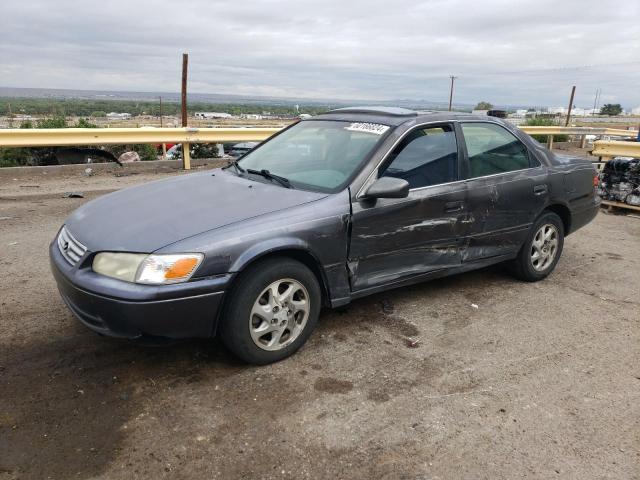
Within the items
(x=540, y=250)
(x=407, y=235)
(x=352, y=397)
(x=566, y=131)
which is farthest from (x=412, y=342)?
(x=566, y=131)

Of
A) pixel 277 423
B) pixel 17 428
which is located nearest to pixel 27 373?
pixel 17 428

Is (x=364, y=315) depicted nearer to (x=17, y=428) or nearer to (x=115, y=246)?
(x=115, y=246)

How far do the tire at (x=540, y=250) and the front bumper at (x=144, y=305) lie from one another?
3209 mm

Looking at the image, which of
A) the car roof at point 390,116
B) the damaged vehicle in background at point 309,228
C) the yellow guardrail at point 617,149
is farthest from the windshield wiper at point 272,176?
the yellow guardrail at point 617,149

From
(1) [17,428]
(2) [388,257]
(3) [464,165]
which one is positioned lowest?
(1) [17,428]

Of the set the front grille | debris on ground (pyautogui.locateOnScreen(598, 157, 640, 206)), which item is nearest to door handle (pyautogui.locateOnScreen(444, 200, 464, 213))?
the front grille

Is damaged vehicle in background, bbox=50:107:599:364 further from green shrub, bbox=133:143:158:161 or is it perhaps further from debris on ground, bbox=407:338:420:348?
green shrub, bbox=133:143:158:161

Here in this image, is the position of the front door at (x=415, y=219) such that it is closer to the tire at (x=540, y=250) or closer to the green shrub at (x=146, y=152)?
the tire at (x=540, y=250)

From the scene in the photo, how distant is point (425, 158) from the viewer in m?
4.25

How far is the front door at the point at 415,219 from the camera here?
3834 mm

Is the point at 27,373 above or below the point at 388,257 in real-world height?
below

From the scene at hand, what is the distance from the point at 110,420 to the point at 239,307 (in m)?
0.93

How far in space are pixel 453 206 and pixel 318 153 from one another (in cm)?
118

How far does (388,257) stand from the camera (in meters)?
3.98
